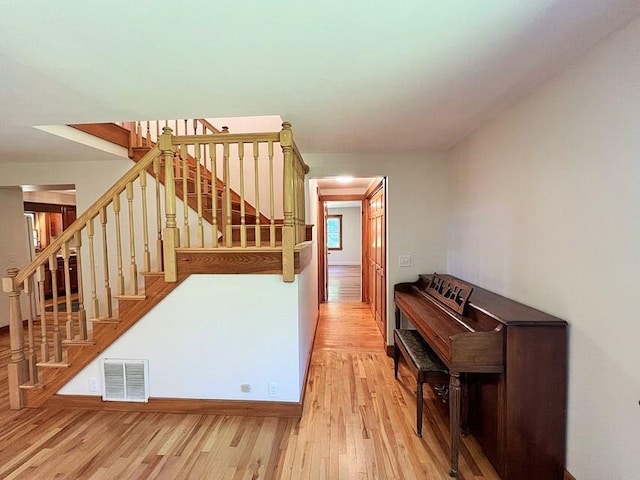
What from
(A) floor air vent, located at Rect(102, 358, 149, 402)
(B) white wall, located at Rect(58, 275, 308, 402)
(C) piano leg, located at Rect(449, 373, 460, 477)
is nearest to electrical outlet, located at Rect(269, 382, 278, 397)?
(B) white wall, located at Rect(58, 275, 308, 402)

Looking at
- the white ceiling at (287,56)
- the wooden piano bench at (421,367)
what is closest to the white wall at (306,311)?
the wooden piano bench at (421,367)

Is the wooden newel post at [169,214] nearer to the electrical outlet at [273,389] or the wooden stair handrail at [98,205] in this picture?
the wooden stair handrail at [98,205]

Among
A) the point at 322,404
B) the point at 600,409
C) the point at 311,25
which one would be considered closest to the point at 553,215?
the point at 600,409

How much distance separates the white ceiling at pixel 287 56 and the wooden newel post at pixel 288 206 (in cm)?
26

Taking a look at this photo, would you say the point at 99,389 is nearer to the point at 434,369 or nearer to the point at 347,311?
the point at 434,369

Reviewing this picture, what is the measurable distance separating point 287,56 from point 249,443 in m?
2.39

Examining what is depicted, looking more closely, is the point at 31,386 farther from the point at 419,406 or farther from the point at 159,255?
the point at 419,406

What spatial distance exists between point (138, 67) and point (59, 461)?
2.41m

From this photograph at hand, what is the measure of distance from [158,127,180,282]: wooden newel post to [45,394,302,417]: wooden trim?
39.4 inches

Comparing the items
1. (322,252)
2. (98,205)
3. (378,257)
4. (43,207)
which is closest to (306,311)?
(378,257)

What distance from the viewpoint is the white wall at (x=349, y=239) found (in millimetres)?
11617

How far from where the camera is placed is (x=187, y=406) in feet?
8.05

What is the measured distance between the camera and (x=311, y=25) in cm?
136

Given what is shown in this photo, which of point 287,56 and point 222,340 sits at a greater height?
point 287,56
